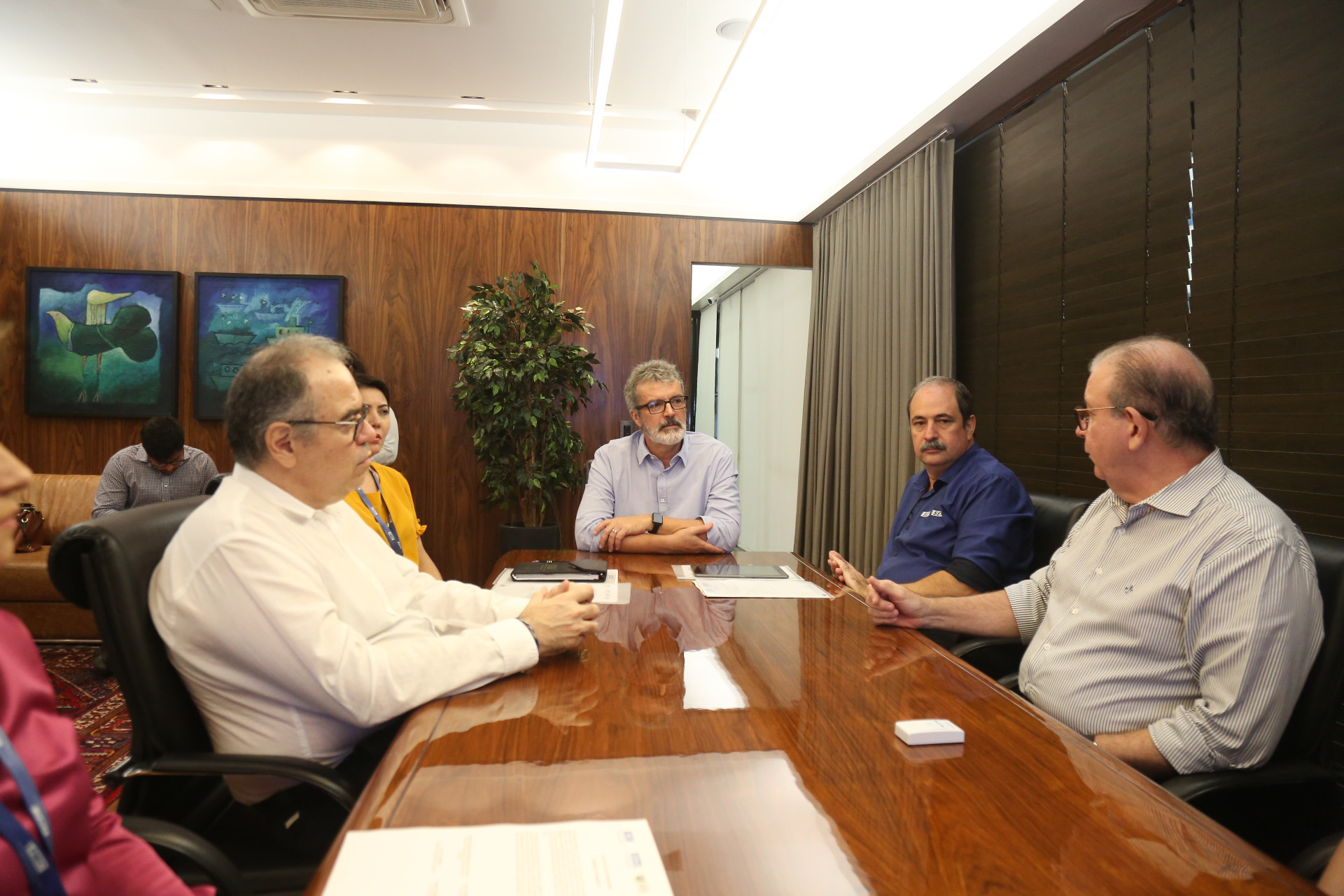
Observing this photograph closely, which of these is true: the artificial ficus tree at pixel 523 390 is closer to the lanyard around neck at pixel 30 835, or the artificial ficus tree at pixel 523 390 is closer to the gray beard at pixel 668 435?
the gray beard at pixel 668 435

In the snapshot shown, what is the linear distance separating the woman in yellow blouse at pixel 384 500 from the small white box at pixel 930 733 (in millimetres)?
1713

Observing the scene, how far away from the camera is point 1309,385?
207 centimetres

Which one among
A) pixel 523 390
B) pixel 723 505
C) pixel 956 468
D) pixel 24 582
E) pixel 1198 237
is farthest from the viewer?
pixel 523 390

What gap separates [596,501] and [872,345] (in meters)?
2.17

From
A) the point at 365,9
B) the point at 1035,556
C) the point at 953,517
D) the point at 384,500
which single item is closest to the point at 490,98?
the point at 365,9

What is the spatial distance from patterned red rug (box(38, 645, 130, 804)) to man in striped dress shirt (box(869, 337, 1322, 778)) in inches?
105

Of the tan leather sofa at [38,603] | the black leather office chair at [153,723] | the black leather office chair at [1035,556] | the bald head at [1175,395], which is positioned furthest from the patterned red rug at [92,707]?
the bald head at [1175,395]

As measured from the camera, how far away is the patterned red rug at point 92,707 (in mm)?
2803

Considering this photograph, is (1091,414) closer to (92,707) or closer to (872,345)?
(872,345)

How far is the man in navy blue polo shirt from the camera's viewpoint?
7.59ft

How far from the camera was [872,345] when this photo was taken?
14.4ft

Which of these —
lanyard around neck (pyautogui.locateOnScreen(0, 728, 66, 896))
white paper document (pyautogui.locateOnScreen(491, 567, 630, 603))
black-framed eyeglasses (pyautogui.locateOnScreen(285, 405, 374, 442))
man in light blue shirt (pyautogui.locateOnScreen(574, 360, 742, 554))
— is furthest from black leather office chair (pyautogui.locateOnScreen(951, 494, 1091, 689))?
lanyard around neck (pyautogui.locateOnScreen(0, 728, 66, 896))

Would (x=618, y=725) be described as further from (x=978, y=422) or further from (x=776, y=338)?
(x=776, y=338)

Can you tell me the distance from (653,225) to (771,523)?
2.49m
